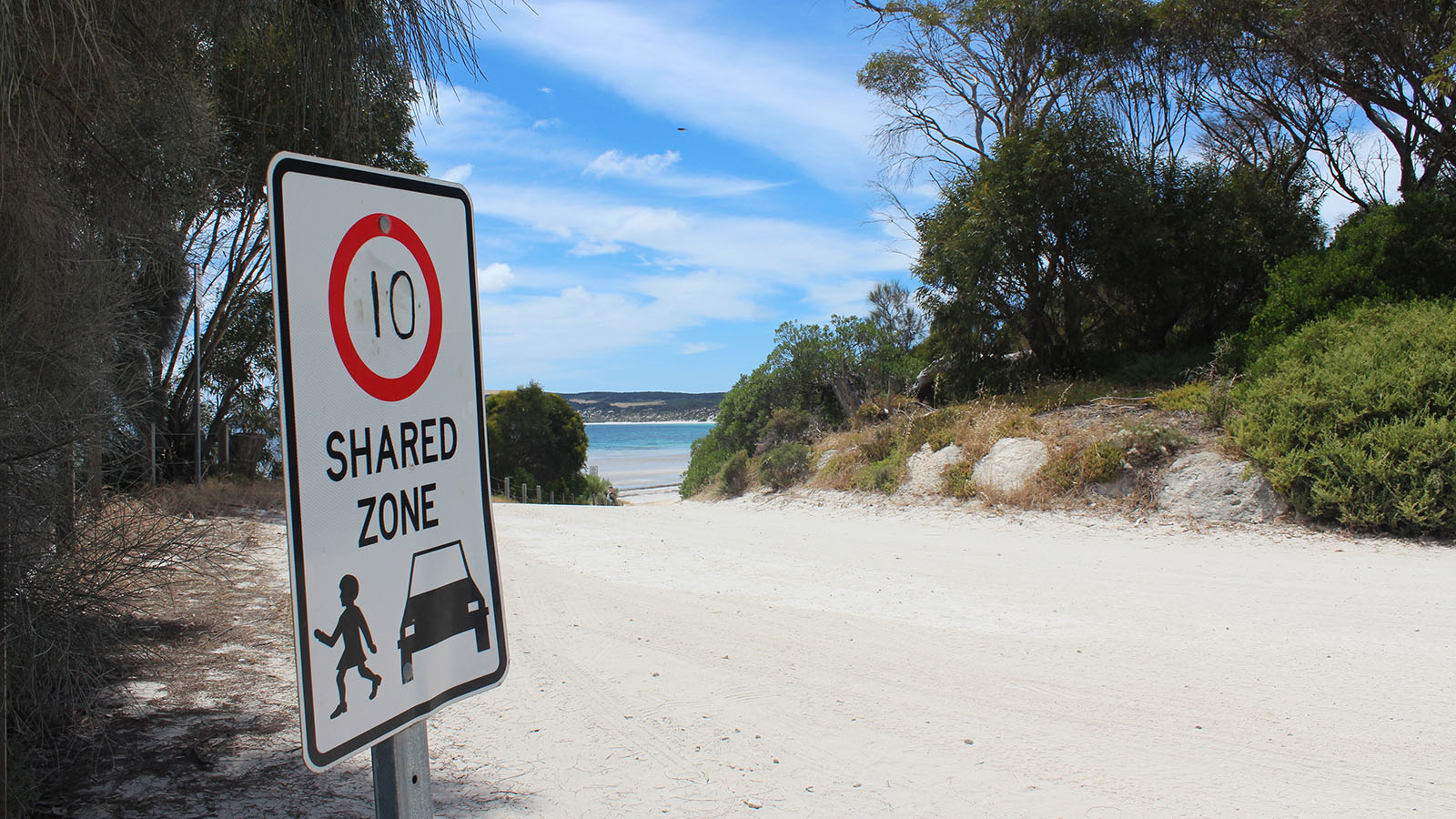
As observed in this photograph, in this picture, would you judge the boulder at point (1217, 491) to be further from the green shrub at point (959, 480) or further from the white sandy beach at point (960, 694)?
the green shrub at point (959, 480)

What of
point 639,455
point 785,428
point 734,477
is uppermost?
point 785,428

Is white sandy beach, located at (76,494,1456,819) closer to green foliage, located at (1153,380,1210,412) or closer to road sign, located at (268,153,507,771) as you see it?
road sign, located at (268,153,507,771)

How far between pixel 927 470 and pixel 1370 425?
6.61 meters

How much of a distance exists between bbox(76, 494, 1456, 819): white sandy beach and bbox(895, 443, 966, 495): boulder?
517 centimetres

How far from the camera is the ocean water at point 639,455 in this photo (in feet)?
223


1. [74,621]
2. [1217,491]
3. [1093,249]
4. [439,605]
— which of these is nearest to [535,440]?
[1093,249]

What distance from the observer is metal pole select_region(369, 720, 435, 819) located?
1.48m

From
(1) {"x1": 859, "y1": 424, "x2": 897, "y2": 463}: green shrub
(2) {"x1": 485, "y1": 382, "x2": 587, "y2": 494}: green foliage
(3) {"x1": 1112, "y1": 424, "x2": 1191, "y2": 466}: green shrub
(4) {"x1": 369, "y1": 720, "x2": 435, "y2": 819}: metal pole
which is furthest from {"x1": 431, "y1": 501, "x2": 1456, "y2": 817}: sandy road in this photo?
(2) {"x1": 485, "y1": 382, "x2": 587, "y2": 494}: green foliage

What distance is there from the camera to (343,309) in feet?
4.71

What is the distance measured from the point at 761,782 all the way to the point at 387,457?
9.89ft

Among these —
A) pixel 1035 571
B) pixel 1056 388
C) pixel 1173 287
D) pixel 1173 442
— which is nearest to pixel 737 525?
pixel 1035 571

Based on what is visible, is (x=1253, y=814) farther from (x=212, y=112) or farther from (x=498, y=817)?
(x=212, y=112)

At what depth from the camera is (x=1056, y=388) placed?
1723cm

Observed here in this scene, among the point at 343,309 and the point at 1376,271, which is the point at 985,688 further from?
the point at 1376,271
